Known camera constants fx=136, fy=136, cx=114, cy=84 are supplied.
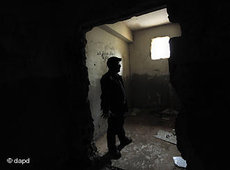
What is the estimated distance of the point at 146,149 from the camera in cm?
257

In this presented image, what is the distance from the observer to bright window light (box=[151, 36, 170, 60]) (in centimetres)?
526

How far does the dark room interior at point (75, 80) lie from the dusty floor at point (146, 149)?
1.45ft

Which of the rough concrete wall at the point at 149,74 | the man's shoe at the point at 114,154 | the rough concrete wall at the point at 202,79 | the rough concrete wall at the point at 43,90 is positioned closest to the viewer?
the rough concrete wall at the point at 202,79

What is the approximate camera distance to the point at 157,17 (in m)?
4.46

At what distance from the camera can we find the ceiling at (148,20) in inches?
168

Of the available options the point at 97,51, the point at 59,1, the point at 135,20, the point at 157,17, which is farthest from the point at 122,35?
the point at 59,1

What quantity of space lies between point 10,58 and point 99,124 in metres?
2.41

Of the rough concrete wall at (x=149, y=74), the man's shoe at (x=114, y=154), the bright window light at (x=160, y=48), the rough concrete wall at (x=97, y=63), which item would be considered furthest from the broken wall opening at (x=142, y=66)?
the man's shoe at (x=114, y=154)

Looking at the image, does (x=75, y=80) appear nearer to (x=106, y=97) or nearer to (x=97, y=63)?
(x=106, y=97)

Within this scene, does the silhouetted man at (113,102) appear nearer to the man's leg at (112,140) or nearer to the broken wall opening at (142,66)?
the man's leg at (112,140)

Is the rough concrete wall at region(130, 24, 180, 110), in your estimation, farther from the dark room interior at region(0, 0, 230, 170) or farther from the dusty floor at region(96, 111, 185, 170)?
the dark room interior at region(0, 0, 230, 170)

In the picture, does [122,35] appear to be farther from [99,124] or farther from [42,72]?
[42,72]

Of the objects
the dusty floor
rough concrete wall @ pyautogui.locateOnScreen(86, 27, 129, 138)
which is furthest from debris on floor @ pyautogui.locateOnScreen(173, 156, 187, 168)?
rough concrete wall @ pyautogui.locateOnScreen(86, 27, 129, 138)

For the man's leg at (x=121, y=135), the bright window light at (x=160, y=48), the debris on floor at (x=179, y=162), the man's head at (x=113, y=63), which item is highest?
the bright window light at (x=160, y=48)
